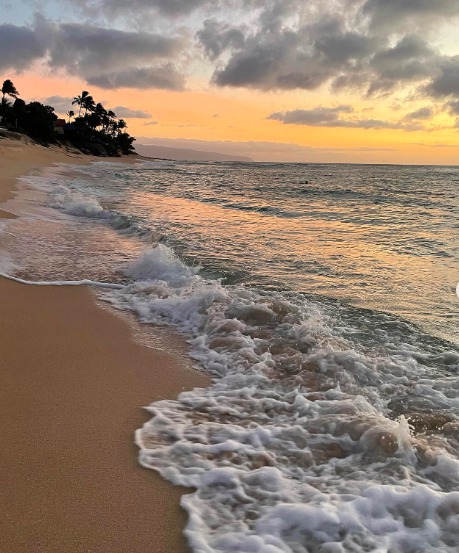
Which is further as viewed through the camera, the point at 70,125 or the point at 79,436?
the point at 70,125

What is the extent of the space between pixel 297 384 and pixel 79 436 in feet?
6.73

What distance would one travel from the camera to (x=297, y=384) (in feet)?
14.2

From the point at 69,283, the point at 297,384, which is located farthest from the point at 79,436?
the point at 69,283

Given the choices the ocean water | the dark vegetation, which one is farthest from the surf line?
the dark vegetation

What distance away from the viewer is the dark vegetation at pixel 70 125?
70.9 meters

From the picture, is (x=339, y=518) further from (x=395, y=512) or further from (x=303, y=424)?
(x=303, y=424)

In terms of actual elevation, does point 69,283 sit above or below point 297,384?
above

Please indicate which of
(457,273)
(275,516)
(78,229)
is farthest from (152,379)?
(78,229)

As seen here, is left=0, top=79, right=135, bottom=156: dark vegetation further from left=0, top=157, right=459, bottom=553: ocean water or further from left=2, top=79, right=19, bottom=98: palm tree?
left=0, top=157, right=459, bottom=553: ocean water

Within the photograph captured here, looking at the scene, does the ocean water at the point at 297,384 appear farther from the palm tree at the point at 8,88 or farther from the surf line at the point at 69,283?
the palm tree at the point at 8,88

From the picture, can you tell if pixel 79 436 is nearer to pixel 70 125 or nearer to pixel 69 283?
pixel 69 283

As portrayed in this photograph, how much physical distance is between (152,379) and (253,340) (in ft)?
4.68

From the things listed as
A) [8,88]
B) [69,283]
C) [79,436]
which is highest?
[8,88]

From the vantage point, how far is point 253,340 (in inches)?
209
